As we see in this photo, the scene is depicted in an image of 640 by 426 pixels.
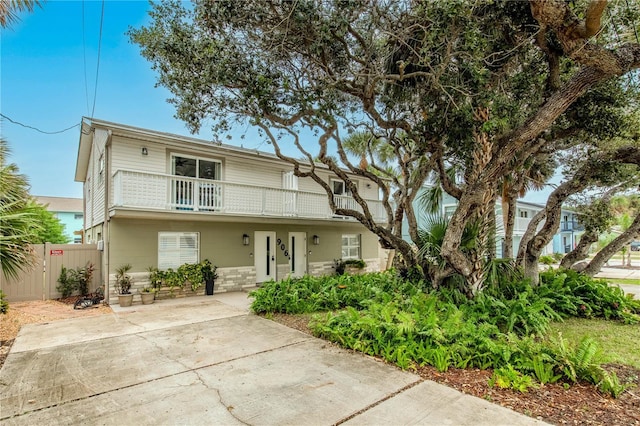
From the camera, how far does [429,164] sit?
29.8 feet

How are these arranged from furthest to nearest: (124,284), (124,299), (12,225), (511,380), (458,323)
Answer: (124,284) < (124,299) < (12,225) < (458,323) < (511,380)

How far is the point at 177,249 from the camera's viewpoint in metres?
11.2

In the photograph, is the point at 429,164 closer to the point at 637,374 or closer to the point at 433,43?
the point at 433,43

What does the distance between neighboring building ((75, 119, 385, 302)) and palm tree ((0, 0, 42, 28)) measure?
167 inches

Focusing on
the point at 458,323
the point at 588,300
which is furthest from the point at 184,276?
the point at 588,300

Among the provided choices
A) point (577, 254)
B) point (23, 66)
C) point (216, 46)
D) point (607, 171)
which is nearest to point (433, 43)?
point (216, 46)

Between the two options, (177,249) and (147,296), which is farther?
(177,249)

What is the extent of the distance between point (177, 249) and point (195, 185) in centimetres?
226

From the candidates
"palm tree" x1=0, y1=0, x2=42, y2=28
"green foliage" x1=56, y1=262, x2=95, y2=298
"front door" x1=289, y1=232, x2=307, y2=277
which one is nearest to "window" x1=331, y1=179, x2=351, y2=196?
"front door" x1=289, y1=232, x2=307, y2=277

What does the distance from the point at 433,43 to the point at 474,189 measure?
2.95 m

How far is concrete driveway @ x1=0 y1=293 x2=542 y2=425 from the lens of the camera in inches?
132

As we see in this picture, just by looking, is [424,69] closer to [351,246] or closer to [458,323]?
[458,323]

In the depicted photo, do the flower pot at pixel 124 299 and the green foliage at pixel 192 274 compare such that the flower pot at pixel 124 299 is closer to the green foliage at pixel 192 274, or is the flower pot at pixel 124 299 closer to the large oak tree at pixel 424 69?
the green foliage at pixel 192 274

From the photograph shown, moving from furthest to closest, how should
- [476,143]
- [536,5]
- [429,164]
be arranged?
[429,164] → [476,143] → [536,5]
